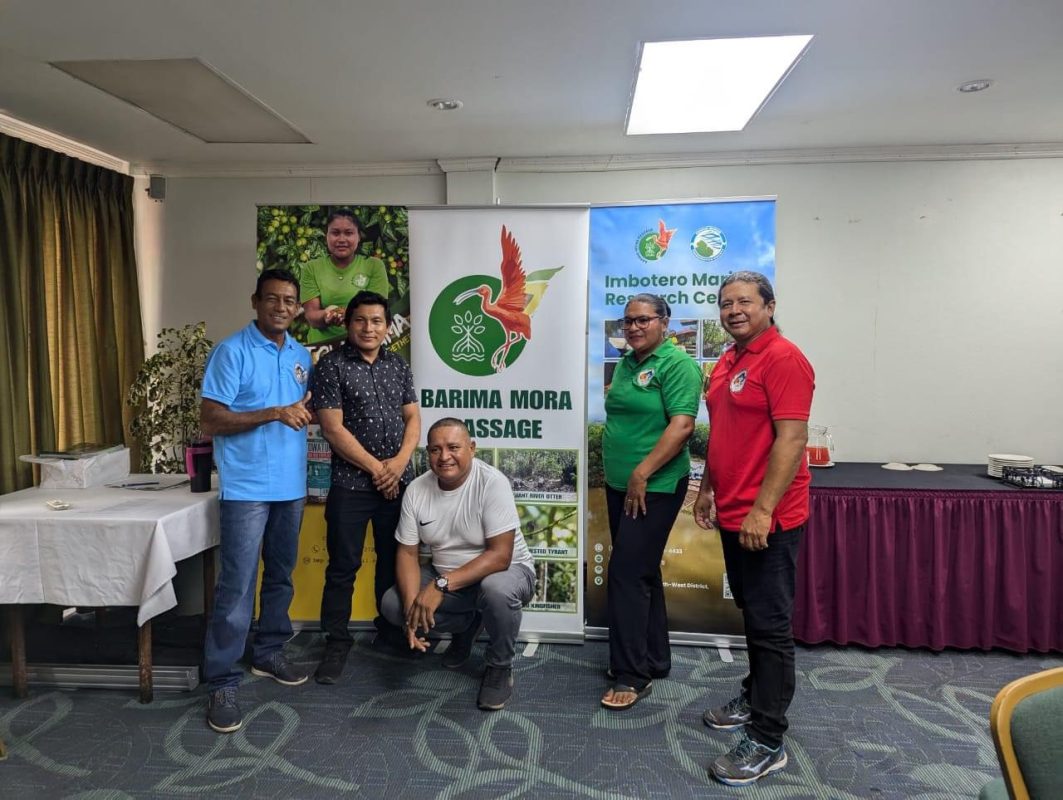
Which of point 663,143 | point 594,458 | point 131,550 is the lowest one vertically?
point 131,550

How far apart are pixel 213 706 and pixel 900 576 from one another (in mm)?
2857

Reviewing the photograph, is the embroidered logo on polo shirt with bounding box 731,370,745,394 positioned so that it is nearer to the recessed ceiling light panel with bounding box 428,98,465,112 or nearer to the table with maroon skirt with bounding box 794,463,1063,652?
the table with maroon skirt with bounding box 794,463,1063,652

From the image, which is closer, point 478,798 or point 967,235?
point 478,798

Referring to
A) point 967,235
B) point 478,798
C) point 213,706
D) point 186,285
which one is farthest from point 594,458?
point 186,285

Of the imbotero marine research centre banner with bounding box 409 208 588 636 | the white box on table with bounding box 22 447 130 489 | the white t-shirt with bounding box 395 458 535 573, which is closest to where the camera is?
the white t-shirt with bounding box 395 458 535 573

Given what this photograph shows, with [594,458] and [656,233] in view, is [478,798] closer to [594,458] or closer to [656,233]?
[594,458]

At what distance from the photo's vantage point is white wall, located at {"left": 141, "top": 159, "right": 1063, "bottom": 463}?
3.51 m

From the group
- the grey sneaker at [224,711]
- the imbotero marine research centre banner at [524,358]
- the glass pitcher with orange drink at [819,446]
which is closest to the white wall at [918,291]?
the glass pitcher with orange drink at [819,446]

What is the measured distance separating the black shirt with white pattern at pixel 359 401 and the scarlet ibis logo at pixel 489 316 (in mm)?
451

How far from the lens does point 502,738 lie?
2252 millimetres

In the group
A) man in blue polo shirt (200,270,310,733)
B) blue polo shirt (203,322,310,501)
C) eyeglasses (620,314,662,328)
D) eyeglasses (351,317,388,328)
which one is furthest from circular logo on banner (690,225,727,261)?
blue polo shirt (203,322,310,501)

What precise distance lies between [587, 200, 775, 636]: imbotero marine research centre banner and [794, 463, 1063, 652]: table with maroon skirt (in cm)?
44

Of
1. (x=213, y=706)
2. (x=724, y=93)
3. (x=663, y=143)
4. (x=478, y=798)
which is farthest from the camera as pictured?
(x=663, y=143)

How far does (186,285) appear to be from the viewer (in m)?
3.92
